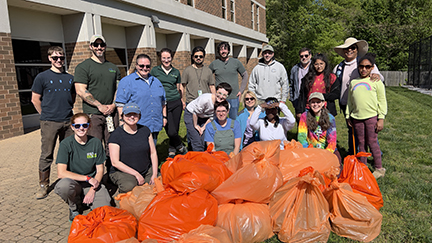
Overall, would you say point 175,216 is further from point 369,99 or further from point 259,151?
point 369,99

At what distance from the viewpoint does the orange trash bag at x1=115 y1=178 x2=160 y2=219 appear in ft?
9.47

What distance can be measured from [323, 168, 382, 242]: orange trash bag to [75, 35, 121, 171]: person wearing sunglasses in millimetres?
2942

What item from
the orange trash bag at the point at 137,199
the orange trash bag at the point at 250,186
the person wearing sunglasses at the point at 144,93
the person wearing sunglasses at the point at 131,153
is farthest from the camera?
the person wearing sunglasses at the point at 144,93

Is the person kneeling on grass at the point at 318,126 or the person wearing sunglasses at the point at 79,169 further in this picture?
the person kneeling on grass at the point at 318,126

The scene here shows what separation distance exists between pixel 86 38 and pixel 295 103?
22.4 feet

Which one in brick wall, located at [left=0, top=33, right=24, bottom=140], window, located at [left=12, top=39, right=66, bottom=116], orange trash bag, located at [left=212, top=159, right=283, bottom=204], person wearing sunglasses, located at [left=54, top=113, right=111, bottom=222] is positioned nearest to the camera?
orange trash bag, located at [left=212, top=159, right=283, bottom=204]

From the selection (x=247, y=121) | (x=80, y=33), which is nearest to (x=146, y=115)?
(x=247, y=121)

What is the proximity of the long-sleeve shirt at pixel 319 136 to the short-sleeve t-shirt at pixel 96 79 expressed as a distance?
9.08ft

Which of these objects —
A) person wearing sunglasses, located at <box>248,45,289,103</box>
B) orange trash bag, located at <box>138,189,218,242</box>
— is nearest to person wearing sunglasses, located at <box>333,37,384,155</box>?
person wearing sunglasses, located at <box>248,45,289,103</box>

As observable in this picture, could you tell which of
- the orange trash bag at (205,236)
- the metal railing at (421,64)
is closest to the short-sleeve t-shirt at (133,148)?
the orange trash bag at (205,236)

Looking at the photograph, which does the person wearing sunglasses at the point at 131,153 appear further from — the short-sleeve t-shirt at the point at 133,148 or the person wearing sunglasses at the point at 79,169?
the person wearing sunglasses at the point at 79,169

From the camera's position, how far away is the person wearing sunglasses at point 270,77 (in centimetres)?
521

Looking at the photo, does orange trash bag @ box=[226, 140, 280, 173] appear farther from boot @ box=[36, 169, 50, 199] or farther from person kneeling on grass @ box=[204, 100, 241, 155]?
boot @ box=[36, 169, 50, 199]

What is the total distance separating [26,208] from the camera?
3635 millimetres
